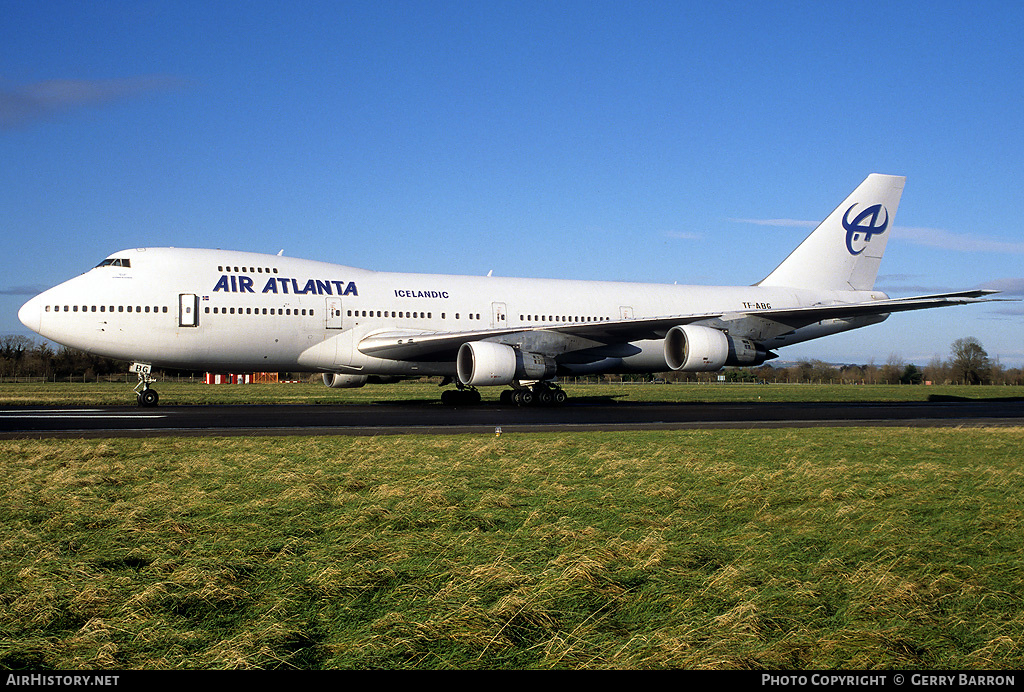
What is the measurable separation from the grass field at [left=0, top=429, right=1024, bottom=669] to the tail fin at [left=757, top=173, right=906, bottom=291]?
22315 millimetres

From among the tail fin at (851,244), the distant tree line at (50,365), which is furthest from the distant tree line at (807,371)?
the tail fin at (851,244)

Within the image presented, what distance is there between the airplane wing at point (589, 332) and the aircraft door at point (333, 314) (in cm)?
101

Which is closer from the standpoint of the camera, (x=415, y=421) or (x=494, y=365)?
(x=415, y=421)

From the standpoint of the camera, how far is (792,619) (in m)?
3.92

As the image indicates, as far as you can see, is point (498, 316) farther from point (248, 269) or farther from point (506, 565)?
point (506, 565)

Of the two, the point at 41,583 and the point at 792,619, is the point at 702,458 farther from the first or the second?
the point at 41,583

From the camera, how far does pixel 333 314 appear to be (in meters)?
22.4

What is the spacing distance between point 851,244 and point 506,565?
29.6 m

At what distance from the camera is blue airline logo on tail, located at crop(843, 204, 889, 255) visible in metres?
29.6

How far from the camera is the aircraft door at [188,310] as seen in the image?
68.5 feet

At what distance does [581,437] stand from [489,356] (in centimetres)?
812

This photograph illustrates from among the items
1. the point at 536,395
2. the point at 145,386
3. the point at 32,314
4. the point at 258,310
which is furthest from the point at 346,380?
the point at 32,314

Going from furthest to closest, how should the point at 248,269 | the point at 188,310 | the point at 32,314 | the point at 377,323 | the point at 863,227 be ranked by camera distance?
the point at 863,227, the point at 377,323, the point at 248,269, the point at 188,310, the point at 32,314

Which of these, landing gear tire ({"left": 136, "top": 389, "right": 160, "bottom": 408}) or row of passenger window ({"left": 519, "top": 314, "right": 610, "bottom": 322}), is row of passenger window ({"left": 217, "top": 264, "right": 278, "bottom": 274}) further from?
row of passenger window ({"left": 519, "top": 314, "right": 610, "bottom": 322})
